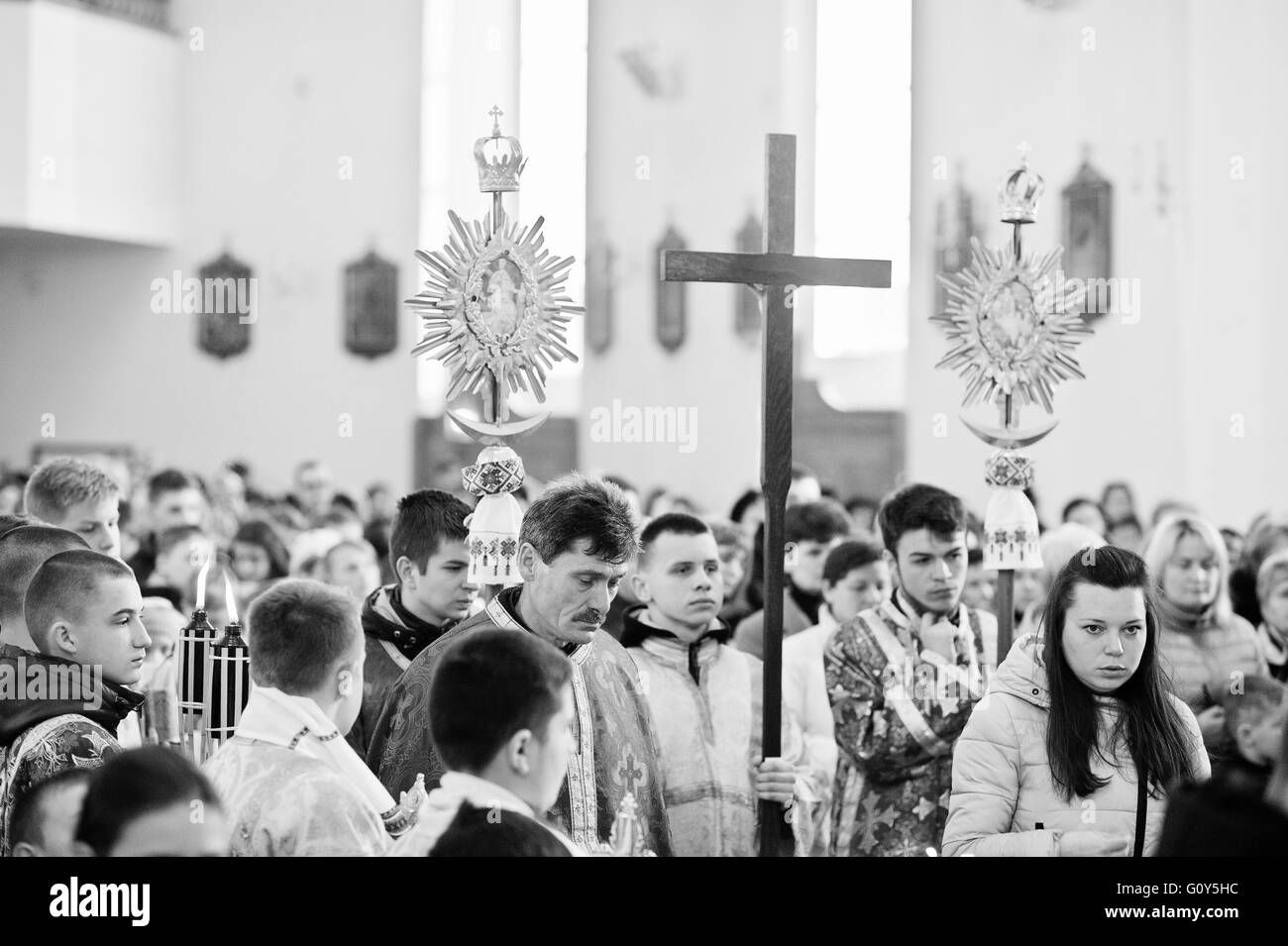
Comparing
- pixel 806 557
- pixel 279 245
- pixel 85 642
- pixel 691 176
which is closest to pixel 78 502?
pixel 85 642

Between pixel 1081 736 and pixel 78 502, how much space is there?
306 cm

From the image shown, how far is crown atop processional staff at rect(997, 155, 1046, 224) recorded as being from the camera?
15.9 ft

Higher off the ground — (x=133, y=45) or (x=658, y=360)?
(x=133, y=45)

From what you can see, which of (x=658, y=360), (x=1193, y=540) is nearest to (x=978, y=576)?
(x=1193, y=540)

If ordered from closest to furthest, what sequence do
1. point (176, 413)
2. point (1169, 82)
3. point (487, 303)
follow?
point (487, 303) → point (1169, 82) → point (176, 413)

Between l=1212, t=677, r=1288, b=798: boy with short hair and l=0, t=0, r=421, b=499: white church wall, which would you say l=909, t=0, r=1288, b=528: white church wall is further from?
l=1212, t=677, r=1288, b=798: boy with short hair

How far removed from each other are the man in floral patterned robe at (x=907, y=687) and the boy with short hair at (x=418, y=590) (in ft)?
3.42

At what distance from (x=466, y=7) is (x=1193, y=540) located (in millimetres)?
12183

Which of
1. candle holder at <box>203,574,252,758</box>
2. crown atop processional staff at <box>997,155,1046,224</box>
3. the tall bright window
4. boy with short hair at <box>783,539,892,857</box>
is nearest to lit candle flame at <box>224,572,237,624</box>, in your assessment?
candle holder at <box>203,574,252,758</box>

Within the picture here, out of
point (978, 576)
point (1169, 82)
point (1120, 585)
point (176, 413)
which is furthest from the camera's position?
point (176, 413)

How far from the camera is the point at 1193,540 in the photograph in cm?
527

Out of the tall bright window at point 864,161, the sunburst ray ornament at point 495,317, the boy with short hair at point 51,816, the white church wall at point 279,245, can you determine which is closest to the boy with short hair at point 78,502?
the sunburst ray ornament at point 495,317

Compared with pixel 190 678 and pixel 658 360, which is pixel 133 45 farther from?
pixel 190 678

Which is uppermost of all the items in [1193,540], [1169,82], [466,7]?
[466,7]
